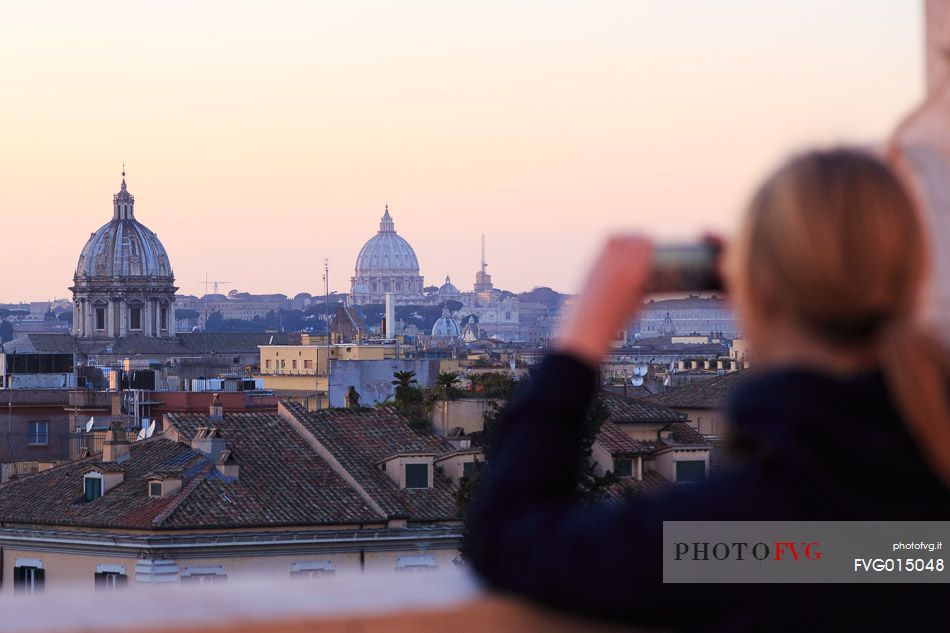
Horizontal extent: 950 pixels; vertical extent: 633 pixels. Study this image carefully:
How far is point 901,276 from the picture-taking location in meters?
1.14

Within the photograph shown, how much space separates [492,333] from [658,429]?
14359 cm

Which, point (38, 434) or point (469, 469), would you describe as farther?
point (38, 434)

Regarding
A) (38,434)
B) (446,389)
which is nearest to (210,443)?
(446,389)

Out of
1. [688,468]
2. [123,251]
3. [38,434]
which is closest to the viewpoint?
[688,468]

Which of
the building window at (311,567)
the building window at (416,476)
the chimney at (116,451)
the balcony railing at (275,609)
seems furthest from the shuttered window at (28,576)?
the balcony railing at (275,609)

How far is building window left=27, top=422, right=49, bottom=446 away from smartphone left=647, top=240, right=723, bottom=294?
3331 cm

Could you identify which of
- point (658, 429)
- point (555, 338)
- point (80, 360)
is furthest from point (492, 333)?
point (555, 338)

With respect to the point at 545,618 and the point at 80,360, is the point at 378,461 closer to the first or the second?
the point at 545,618

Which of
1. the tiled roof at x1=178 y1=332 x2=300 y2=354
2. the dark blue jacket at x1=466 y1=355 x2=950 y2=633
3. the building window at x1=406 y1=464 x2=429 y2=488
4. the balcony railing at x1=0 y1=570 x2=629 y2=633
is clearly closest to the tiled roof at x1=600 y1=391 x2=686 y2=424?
the building window at x1=406 y1=464 x2=429 y2=488

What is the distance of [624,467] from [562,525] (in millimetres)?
17505

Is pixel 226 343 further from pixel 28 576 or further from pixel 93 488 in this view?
pixel 28 576

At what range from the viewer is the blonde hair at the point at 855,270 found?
1115mm

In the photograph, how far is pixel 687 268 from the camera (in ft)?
4.36

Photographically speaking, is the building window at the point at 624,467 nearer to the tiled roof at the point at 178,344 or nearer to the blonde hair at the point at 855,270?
the blonde hair at the point at 855,270
